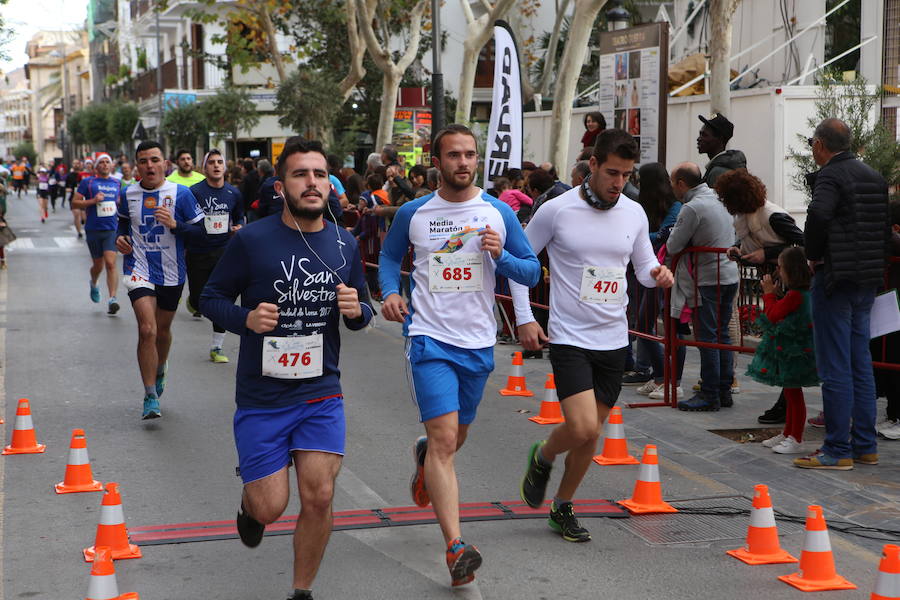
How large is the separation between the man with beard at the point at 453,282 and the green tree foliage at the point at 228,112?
35.7 m

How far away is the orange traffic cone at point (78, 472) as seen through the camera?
6.78m

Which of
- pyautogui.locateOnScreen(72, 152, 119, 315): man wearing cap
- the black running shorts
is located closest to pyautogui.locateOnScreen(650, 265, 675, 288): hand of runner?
the black running shorts

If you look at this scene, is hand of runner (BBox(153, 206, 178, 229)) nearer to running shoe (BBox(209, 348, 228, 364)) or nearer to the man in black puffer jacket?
running shoe (BBox(209, 348, 228, 364))

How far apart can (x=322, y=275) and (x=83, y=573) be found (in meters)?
1.85

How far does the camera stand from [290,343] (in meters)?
4.79

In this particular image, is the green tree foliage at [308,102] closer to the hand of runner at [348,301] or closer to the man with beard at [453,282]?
the man with beard at [453,282]

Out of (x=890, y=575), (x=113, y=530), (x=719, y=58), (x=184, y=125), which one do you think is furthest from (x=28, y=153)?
(x=890, y=575)

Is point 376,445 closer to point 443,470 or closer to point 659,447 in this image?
point 659,447

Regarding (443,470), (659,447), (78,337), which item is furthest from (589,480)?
(78,337)

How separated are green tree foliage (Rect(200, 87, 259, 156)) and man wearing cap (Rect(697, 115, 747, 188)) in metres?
31.4

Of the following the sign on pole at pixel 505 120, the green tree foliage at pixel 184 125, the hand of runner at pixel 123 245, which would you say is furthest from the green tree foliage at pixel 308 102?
the hand of runner at pixel 123 245

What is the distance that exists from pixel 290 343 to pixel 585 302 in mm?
1697

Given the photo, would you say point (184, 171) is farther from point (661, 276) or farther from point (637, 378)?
point (661, 276)

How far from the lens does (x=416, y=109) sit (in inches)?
973
